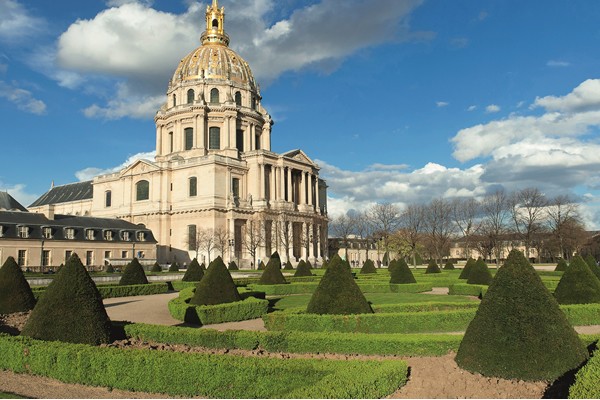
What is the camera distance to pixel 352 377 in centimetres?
791

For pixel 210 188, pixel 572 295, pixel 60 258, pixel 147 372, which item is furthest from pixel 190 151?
pixel 147 372

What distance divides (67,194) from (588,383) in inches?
3841

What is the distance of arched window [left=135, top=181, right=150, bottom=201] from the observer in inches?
3009

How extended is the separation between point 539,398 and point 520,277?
222cm

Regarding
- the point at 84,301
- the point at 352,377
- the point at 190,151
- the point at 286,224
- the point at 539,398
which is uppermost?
the point at 190,151

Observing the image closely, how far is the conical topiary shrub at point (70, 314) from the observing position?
11.5m

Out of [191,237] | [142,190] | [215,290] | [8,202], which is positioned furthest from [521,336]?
[8,202]

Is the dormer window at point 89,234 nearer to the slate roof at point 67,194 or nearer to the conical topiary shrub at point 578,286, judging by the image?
the slate roof at point 67,194

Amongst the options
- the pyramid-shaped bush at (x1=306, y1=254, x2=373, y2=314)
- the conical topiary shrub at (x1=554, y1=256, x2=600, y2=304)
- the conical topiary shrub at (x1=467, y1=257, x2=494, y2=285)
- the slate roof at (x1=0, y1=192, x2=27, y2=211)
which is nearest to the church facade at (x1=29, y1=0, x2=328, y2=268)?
the slate roof at (x1=0, y1=192, x2=27, y2=211)

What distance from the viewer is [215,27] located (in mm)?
89875

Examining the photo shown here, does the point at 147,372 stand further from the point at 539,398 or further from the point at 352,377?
the point at 539,398

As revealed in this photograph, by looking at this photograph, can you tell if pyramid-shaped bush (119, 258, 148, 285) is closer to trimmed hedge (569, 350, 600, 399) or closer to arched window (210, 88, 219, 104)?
trimmed hedge (569, 350, 600, 399)

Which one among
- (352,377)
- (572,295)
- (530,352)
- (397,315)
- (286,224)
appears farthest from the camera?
(286,224)

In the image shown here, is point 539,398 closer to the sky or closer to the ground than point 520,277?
closer to the ground
